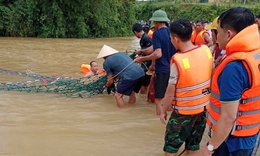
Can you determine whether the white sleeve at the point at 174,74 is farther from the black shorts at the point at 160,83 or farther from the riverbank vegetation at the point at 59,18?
the riverbank vegetation at the point at 59,18

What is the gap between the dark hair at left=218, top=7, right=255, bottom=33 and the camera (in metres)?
2.12

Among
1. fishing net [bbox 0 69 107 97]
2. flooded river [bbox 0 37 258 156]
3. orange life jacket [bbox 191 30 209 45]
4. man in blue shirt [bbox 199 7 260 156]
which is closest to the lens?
man in blue shirt [bbox 199 7 260 156]

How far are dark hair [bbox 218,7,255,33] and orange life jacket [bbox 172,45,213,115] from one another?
1.15 m

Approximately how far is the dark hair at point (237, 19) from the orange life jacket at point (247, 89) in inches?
1.8

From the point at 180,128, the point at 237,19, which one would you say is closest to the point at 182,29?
the point at 180,128

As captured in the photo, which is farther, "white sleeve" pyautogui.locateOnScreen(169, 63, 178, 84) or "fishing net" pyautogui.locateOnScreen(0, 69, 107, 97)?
"fishing net" pyautogui.locateOnScreen(0, 69, 107, 97)

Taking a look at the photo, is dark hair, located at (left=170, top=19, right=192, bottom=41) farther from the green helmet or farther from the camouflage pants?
the green helmet

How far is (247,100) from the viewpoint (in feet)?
7.04

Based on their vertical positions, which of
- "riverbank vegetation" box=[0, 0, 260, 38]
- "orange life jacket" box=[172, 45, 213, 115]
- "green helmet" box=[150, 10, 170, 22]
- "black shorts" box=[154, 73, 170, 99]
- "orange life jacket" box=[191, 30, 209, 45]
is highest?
"green helmet" box=[150, 10, 170, 22]

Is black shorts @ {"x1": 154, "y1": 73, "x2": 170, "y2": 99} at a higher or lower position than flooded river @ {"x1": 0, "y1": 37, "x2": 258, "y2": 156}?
higher

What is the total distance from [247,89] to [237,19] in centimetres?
44

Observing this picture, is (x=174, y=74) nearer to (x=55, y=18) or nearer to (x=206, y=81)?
(x=206, y=81)

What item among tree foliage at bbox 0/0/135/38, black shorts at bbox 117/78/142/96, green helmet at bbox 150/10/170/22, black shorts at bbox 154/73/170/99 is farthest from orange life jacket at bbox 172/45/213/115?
tree foliage at bbox 0/0/135/38

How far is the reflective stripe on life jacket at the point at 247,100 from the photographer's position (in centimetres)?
206
